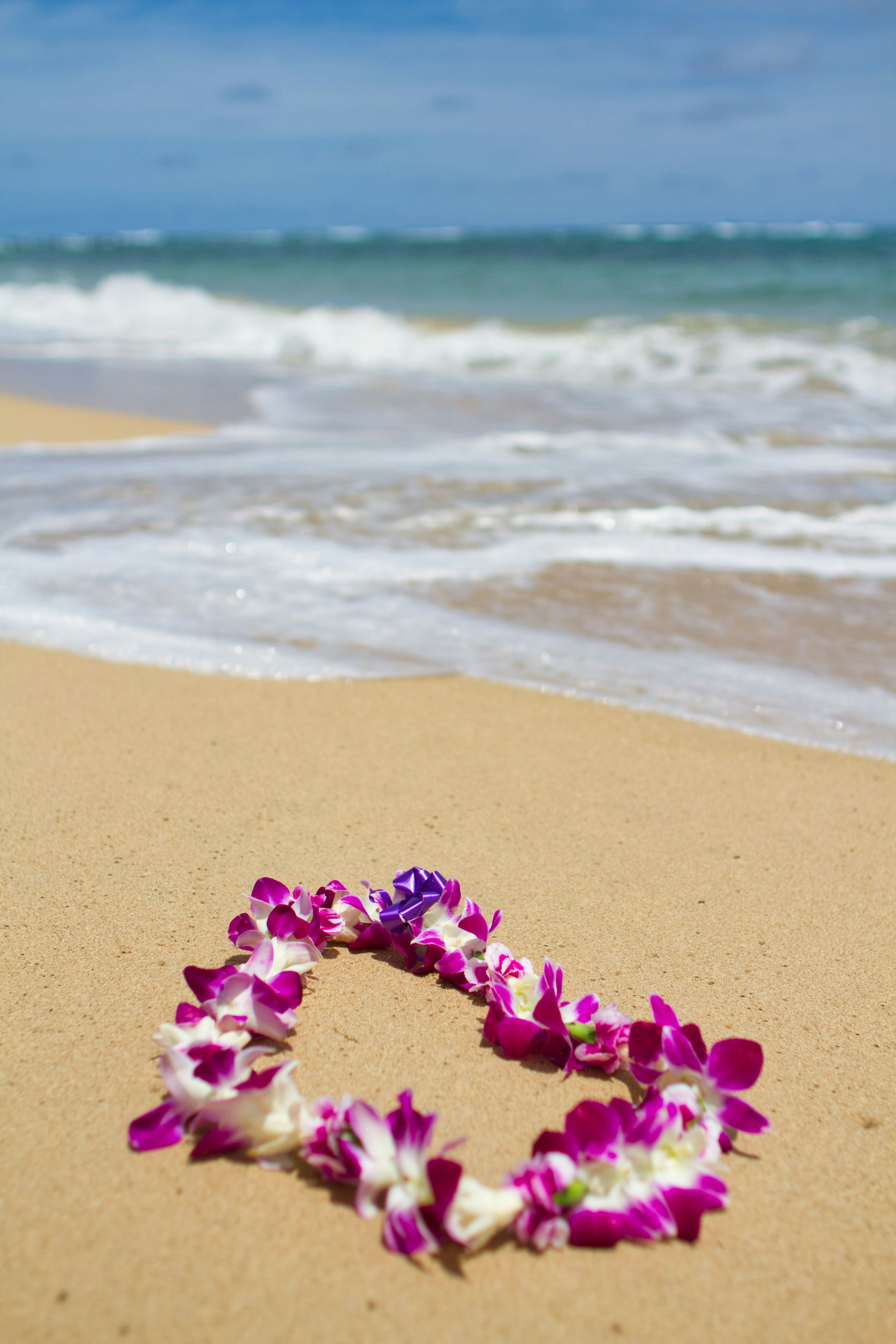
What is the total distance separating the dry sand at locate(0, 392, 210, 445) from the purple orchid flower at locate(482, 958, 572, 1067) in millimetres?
6249

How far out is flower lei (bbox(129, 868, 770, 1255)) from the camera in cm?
127

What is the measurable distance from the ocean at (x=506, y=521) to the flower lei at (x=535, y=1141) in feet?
4.86

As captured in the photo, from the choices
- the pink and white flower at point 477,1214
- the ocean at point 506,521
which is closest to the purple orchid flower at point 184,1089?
the pink and white flower at point 477,1214

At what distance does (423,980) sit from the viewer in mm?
1794

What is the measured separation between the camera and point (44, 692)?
292cm

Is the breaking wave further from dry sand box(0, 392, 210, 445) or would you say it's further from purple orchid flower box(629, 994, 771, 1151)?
purple orchid flower box(629, 994, 771, 1151)

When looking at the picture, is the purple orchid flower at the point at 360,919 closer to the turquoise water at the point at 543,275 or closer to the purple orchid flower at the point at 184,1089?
the purple orchid flower at the point at 184,1089

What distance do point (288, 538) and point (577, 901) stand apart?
2.82 m

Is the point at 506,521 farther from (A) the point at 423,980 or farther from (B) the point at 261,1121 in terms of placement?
(B) the point at 261,1121

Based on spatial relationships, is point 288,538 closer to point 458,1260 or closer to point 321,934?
point 321,934

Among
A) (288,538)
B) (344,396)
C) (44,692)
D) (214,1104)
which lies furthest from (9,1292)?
(344,396)

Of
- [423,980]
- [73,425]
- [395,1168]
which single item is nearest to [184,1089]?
[395,1168]

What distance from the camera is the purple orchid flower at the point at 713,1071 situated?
56.4 inches

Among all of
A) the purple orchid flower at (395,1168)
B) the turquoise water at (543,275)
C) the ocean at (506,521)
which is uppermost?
the turquoise water at (543,275)
